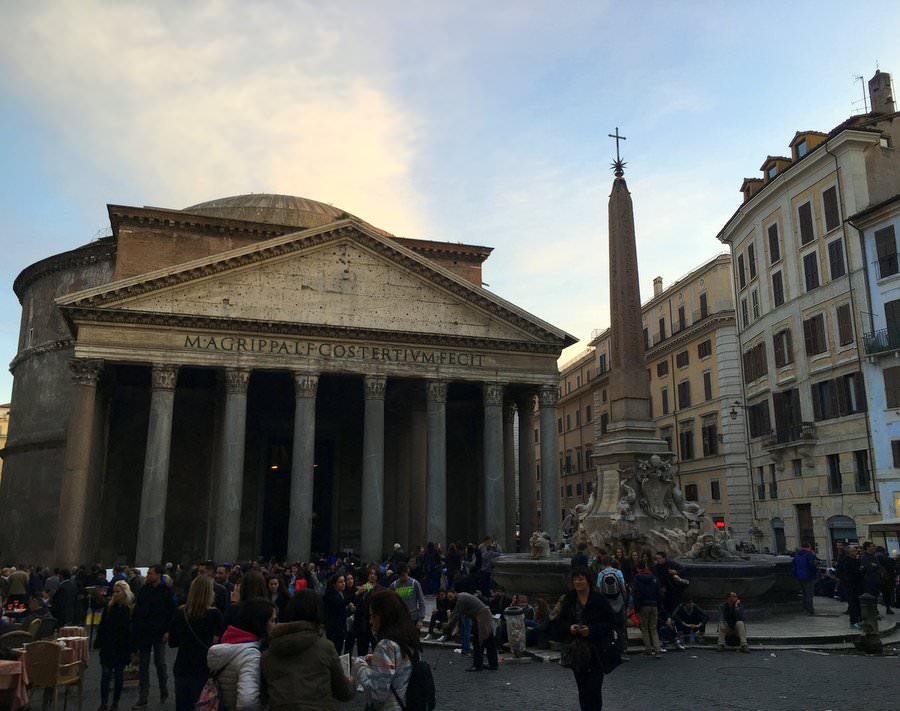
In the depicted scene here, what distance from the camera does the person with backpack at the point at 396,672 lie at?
3832 millimetres

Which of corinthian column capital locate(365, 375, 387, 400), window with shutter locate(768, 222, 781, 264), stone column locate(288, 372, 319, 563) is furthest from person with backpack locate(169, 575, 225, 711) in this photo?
window with shutter locate(768, 222, 781, 264)

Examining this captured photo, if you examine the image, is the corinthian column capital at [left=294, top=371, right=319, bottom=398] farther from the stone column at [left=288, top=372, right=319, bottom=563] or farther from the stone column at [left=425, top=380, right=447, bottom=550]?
the stone column at [left=425, top=380, right=447, bottom=550]

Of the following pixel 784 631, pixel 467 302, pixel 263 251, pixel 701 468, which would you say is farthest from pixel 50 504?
pixel 784 631

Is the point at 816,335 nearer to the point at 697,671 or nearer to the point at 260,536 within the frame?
the point at 697,671

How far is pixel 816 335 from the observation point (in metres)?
24.5

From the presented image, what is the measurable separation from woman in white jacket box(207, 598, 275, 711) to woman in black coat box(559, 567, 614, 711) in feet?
6.44

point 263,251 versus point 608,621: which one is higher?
point 263,251

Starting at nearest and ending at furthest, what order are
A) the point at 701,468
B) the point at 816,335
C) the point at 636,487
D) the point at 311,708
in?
the point at 311,708, the point at 636,487, the point at 816,335, the point at 701,468

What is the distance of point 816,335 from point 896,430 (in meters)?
4.35

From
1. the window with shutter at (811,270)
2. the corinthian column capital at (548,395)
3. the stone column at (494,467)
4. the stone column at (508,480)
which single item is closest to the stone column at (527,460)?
the stone column at (508,480)

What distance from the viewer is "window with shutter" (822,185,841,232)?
79.0 feet

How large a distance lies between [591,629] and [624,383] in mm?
7473

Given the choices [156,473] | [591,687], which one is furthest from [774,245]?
[591,687]

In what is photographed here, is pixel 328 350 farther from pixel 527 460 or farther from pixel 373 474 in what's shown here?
pixel 527 460
